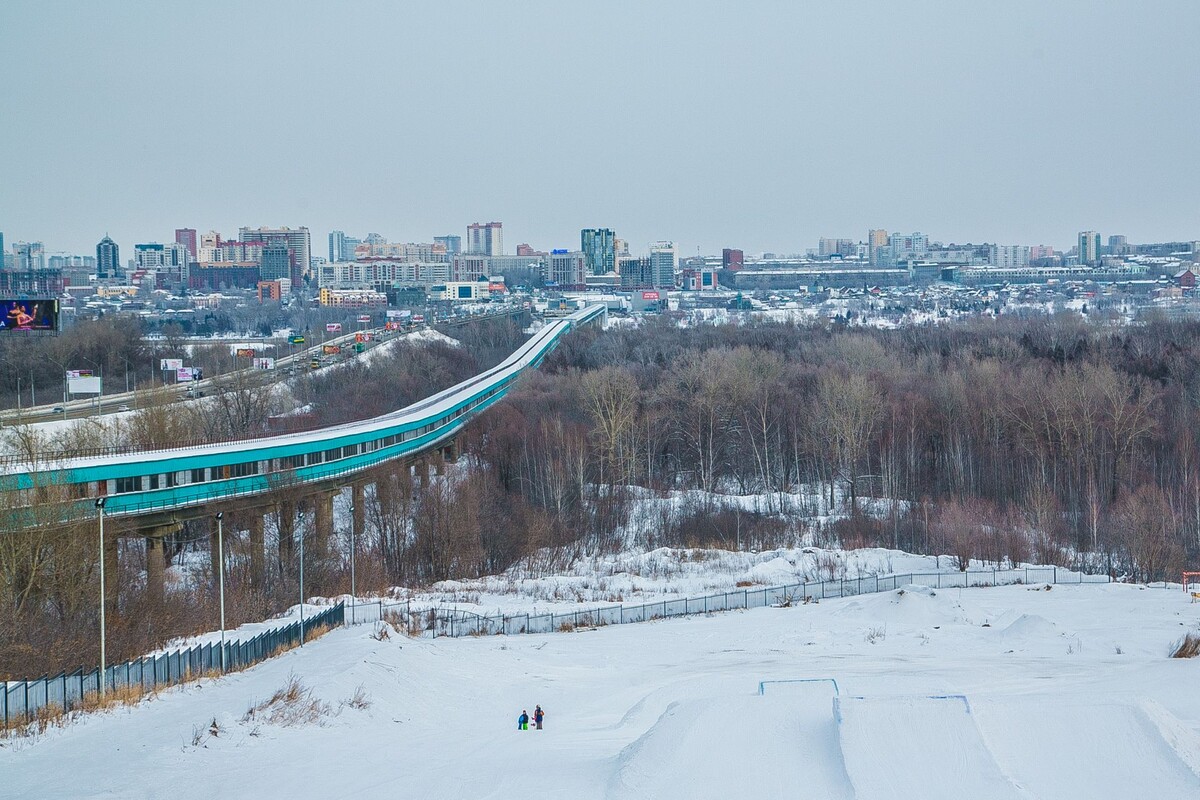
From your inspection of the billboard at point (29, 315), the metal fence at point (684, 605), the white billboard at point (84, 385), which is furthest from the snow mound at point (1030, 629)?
the white billboard at point (84, 385)

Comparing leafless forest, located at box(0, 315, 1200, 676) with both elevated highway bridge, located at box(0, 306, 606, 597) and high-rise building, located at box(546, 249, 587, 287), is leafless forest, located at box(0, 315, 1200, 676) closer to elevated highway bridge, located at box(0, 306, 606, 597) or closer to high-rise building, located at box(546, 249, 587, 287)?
elevated highway bridge, located at box(0, 306, 606, 597)

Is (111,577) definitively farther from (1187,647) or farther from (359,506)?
(1187,647)

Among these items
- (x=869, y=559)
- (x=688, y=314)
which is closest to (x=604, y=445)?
(x=869, y=559)

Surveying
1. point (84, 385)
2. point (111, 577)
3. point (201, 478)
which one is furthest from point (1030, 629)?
point (84, 385)

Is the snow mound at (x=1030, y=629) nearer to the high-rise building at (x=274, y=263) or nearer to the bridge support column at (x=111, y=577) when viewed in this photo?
the bridge support column at (x=111, y=577)

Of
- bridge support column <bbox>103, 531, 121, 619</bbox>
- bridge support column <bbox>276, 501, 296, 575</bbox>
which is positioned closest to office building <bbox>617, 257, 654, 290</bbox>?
bridge support column <bbox>276, 501, 296, 575</bbox>

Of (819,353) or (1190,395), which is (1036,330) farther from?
(1190,395)
